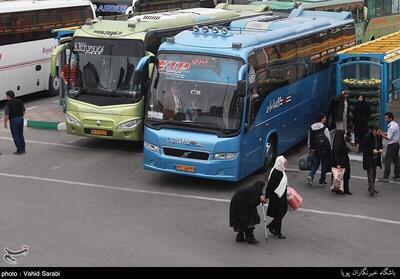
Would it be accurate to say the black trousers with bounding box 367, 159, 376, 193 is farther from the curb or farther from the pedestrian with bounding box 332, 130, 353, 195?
the curb

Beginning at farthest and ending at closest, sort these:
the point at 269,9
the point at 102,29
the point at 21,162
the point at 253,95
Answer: the point at 269,9, the point at 102,29, the point at 21,162, the point at 253,95

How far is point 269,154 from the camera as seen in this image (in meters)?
16.0

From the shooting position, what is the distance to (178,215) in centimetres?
1299

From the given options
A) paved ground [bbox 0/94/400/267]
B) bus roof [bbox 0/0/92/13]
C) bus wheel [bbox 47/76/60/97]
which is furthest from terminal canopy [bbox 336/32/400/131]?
bus wheel [bbox 47/76/60/97]

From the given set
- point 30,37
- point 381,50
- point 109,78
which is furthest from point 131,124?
point 30,37

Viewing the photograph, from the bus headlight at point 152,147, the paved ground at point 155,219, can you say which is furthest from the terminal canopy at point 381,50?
the bus headlight at point 152,147

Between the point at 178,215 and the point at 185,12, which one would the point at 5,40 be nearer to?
the point at 185,12

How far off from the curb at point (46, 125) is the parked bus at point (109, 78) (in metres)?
2.42

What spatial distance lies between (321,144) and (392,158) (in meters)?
1.60

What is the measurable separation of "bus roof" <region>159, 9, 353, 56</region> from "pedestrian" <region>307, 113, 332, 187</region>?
2.16m

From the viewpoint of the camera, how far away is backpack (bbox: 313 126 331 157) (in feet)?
48.4

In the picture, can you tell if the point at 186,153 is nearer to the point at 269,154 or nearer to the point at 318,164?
the point at 269,154
